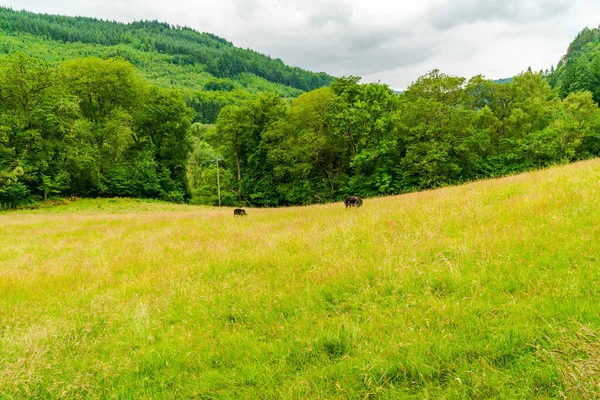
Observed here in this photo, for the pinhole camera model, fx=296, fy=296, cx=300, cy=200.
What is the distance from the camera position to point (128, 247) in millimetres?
10039

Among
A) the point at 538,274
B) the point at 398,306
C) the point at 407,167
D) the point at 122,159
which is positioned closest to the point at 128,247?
the point at 398,306

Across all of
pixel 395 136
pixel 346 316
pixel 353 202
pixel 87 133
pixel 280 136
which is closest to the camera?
pixel 346 316

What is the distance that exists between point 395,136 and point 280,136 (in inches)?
681

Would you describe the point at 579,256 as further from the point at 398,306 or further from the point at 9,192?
the point at 9,192

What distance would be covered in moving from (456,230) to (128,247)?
9.96m

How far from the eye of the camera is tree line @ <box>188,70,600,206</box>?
39531 mm

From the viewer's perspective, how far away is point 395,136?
41250mm

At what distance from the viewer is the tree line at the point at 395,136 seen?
39531 millimetres

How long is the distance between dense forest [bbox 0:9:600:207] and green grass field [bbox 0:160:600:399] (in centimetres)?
2962

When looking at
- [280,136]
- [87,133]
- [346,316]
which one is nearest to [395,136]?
[280,136]

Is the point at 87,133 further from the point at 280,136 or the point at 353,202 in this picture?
the point at 353,202

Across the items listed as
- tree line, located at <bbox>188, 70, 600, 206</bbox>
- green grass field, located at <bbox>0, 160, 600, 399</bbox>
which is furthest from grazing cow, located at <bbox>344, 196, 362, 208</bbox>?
tree line, located at <bbox>188, 70, 600, 206</bbox>

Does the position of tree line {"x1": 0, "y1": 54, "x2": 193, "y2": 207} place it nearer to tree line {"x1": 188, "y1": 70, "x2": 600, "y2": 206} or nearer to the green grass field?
tree line {"x1": 188, "y1": 70, "x2": 600, "y2": 206}

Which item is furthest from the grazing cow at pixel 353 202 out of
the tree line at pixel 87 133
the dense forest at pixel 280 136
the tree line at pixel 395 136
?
the tree line at pixel 87 133
